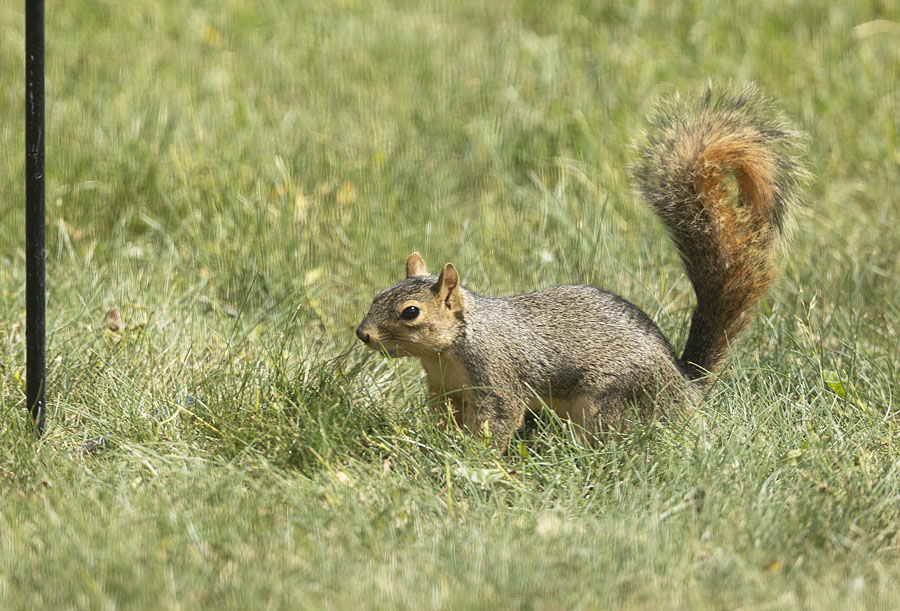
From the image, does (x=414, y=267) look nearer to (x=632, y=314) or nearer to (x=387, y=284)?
(x=632, y=314)

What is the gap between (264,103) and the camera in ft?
17.7

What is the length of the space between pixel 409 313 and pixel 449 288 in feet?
0.44

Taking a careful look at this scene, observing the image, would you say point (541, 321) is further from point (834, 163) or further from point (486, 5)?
point (486, 5)

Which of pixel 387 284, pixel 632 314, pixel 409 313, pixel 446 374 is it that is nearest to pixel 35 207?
pixel 409 313

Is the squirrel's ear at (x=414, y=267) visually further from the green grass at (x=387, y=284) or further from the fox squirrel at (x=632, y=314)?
the green grass at (x=387, y=284)

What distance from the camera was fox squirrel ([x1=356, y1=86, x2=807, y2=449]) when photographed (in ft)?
10.1

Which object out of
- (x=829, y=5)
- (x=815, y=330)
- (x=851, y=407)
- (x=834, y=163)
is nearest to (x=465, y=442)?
(x=851, y=407)

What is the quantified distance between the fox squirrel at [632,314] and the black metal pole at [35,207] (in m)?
0.86

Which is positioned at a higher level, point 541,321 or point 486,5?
point 486,5

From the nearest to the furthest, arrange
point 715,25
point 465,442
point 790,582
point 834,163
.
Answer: point 790,582
point 465,442
point 834,163
point 715,25

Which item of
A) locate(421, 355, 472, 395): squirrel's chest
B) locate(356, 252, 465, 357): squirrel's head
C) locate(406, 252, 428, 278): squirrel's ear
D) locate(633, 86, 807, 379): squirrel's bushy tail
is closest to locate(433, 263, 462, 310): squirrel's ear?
locate(356, 252, 465, 357): squirrel's head

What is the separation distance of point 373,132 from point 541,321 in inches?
85.7

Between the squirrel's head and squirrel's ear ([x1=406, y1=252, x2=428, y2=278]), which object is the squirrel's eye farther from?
squirrel's ear ([x1=406, y1=252, x2=428, y2=278])

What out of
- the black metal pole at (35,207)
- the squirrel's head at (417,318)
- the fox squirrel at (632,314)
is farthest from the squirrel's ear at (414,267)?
the black metal pole at (35,207)
